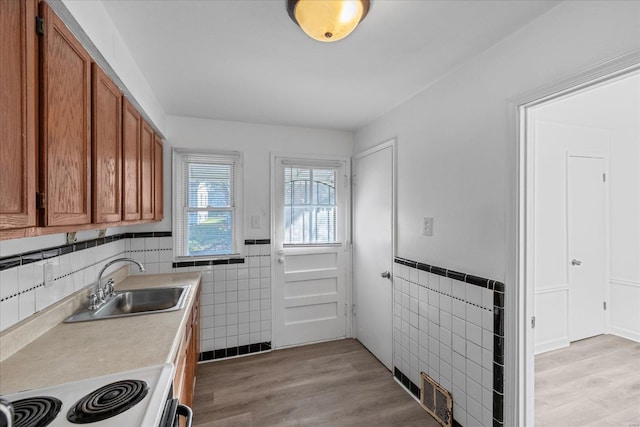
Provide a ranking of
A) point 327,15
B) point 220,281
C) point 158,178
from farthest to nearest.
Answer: point 220,281, point 158,178, point 327,15

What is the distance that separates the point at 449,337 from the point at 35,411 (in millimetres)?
2068

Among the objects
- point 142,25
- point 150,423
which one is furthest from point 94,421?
point 142,25

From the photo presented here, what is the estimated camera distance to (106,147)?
136 centimetres

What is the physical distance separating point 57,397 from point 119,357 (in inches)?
10.6

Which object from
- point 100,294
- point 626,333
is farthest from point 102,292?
point 626,333

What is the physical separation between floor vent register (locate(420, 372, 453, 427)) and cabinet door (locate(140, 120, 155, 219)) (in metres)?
2.38

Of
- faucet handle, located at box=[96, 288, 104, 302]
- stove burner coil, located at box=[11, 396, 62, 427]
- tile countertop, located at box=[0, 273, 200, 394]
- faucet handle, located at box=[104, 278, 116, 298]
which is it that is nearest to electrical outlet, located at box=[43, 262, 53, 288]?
tile countertop, located at box=[0, 273, 200, 394]

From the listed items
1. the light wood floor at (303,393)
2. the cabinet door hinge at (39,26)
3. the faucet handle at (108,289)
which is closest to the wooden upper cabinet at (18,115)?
the cabinet door hinge at (39,26)

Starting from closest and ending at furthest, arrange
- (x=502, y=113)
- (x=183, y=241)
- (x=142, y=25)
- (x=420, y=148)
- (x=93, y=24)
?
(x=93, y=24)
(x=142, y=25)
(x=502, y=113)
(x=420, y=148)
(x=183, y=241)

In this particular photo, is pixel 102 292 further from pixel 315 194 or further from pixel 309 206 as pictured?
pixel 315 194

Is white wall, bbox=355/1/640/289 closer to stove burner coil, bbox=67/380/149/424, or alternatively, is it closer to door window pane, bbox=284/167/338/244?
door window pane, bbox=284/167/338/244

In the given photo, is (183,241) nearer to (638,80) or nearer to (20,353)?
(20,353)

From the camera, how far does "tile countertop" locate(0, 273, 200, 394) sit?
109 centimetres

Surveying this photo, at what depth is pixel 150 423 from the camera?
2.78 feet
